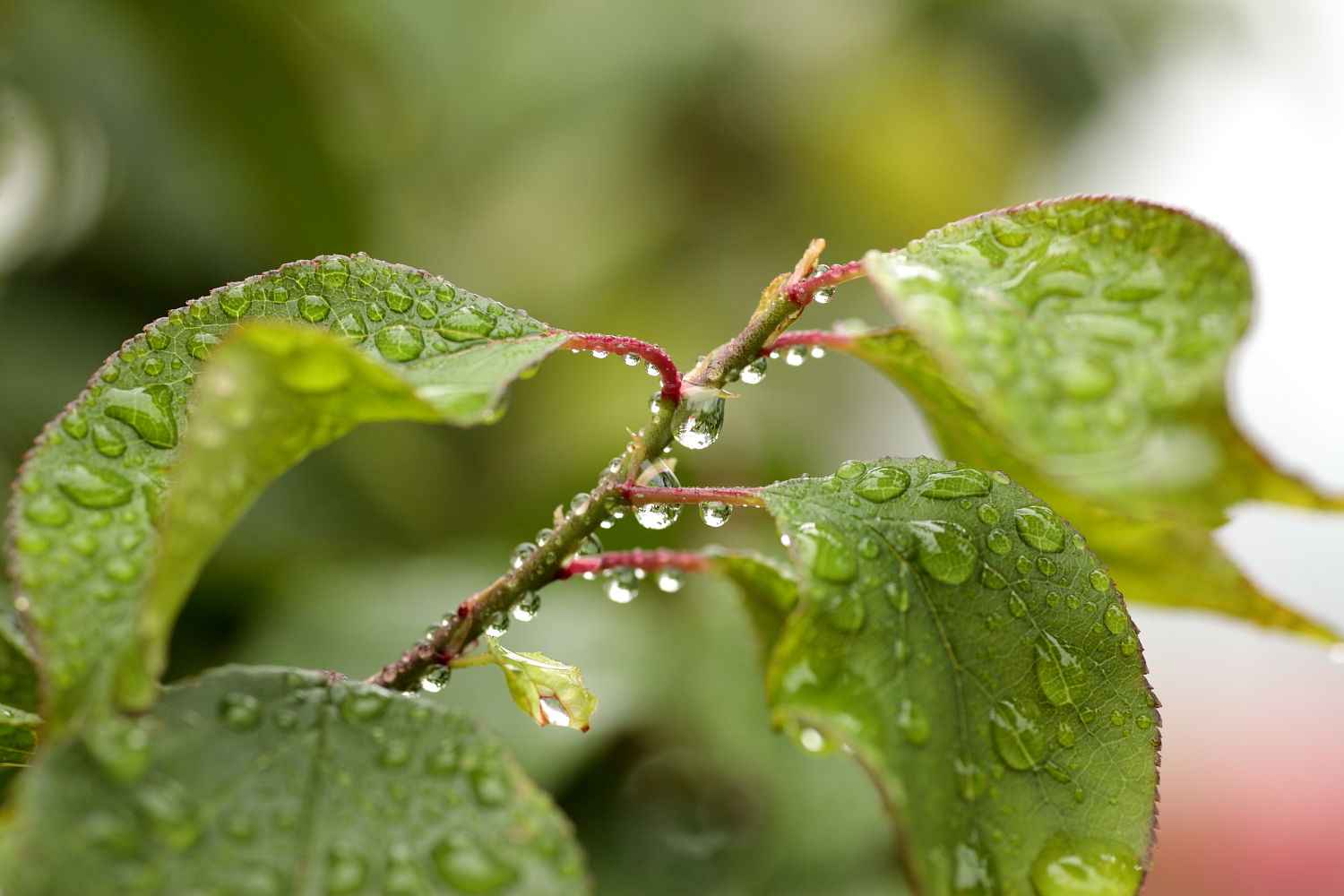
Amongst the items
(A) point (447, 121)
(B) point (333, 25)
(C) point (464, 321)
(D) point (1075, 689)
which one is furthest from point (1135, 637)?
(A) point (447, 121)

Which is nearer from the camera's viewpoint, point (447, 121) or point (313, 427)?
point (313, 427)

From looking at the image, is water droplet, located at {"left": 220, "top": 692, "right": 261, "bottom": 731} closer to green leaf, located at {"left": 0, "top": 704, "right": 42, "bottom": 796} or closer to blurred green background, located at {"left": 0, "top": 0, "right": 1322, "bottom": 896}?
green leaf, located at {"left": 0, "top": 704, "right": 42, "bottom": 796}

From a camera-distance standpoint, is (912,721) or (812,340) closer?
(912,721)

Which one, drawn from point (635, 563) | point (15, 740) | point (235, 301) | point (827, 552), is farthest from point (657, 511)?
point (15, 740)

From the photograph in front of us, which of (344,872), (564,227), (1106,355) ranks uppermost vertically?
(564,227)

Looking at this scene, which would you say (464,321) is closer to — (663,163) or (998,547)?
(998,547)

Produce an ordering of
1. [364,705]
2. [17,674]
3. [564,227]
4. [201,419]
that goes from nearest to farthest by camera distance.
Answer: [201,419]
[364,705]
[17,674]
[564,227]

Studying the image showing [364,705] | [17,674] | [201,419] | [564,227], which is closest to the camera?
[201,419]

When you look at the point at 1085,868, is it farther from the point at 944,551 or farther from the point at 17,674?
the point at 17,674
